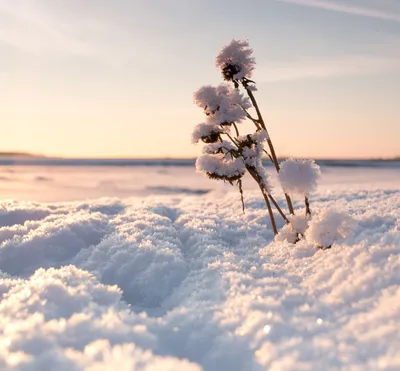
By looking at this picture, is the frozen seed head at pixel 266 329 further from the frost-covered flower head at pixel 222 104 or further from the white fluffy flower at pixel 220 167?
the frost-covered flower head at pixel 222 104

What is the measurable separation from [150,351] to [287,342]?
2.70ft

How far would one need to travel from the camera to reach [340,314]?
3.09 meters

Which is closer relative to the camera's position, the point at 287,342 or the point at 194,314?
the point at 287,342

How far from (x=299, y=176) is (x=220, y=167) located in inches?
37.0

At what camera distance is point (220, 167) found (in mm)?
4953

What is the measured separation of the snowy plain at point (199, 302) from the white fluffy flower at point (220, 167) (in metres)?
0.85

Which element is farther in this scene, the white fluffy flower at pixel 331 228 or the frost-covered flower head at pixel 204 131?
the frost-covered flower head at pixel 204 131

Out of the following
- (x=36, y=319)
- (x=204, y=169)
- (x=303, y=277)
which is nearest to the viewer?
(x=36, y=319)

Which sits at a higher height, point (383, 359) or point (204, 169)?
point (204, 169)

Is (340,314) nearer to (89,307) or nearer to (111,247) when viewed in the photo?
(89,307)

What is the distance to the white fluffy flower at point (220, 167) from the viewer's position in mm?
4895

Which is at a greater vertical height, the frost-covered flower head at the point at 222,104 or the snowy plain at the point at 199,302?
the frost-covered flower head at the point at 222,104

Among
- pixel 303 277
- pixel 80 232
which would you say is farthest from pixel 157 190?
pixel 303 277

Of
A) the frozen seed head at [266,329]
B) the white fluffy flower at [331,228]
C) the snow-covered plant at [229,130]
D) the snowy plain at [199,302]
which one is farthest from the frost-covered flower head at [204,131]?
the frozen seed head at [266,329]
